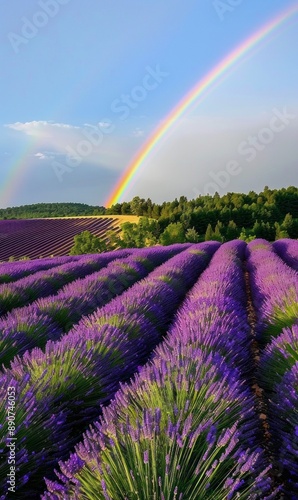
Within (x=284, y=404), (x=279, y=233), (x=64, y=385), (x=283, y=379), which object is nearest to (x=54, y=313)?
(x=64, y=385)

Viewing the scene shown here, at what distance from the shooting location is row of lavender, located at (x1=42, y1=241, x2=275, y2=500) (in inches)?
47.4

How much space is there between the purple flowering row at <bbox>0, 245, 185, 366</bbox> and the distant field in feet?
116

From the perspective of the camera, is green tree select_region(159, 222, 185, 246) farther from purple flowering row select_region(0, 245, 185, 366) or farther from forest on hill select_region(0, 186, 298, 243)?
purple flowering row select_region(0, 245, 185, 366)

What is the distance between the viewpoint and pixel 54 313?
460 cm

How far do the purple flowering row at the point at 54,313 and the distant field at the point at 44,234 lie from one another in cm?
3528

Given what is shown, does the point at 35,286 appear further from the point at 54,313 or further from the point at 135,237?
the point at 135,237

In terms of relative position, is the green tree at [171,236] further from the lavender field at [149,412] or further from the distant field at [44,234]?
the lavender field at [149,412]

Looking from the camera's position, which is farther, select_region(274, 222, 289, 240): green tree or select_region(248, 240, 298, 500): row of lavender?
select_region(274, 222, 289, 240): green tree

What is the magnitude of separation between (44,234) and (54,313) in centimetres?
5314

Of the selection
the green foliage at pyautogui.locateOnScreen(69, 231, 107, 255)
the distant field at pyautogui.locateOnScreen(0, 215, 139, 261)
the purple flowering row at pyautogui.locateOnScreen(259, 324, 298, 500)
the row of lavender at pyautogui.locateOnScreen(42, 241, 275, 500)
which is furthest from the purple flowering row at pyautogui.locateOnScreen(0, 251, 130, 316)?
the distant field at pyautogui.locateOnScreen(0, 215, 139, 261)

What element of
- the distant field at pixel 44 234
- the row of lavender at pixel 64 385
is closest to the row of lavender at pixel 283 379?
the row of lavender at pixel 64 385

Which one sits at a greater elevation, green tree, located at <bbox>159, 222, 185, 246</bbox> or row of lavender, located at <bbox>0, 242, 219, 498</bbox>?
green tree, located at <bbox>159, 222, 185, 246</bbox>

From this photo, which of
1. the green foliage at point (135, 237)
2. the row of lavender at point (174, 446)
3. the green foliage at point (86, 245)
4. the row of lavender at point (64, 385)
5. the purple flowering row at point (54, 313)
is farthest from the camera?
the green foliage at point (135, 237)

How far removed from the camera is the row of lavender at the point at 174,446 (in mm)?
1203
